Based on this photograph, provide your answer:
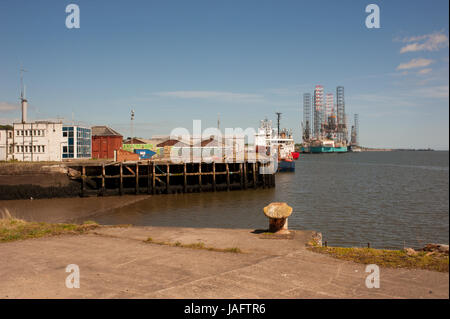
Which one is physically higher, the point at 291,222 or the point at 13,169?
the point at 13,169

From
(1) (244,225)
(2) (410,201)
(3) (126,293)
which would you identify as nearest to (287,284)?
(3) (126,293)

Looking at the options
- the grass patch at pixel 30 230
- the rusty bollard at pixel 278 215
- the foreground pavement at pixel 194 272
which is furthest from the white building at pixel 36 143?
the rusty bollard at pixel 278 215

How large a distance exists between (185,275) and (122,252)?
3127mm

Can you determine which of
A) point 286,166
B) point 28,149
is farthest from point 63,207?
point 286,166

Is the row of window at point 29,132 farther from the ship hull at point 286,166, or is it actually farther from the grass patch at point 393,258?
the ship hull at point 286,166

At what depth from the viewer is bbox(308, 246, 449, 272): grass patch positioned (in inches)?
328

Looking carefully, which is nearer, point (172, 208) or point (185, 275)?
point (185, 275)

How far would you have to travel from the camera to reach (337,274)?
8.09 meters

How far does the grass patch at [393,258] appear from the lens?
328 inches

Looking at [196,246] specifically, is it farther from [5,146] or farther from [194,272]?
[5,146]

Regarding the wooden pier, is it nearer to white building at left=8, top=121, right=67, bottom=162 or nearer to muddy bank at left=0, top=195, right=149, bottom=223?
muddy bank at left=0, top=195, right=149, bottom=223

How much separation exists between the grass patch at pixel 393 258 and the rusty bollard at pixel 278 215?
185 centimetres
